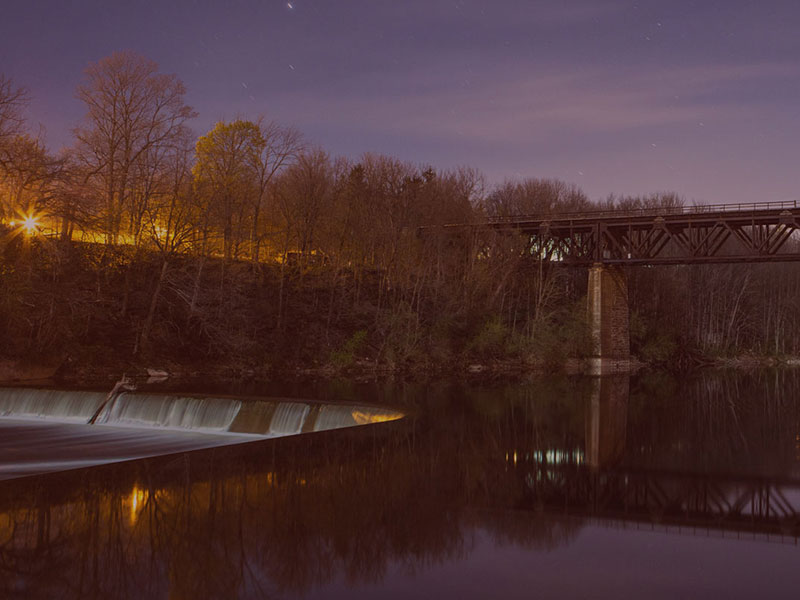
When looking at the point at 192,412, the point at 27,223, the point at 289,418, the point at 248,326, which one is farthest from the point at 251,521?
the point at 248,326

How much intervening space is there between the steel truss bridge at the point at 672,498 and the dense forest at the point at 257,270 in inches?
939

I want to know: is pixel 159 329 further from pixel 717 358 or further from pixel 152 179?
pixel 717 358

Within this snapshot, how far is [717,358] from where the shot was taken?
6406 centimetres

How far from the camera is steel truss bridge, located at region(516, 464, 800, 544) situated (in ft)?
42.2

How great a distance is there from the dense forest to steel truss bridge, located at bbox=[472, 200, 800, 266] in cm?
211

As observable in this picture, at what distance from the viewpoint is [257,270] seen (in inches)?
1893

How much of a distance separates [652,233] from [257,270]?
92.1 feet

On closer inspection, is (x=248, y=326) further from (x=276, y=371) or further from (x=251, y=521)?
(x=251, y=521)

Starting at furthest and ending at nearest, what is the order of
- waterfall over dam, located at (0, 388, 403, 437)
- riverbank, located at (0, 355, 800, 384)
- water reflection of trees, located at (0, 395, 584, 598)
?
riverbank, located at (0, 355, 800, 384), waterfall over dam, located at (0, 388, 403, 437), water reflection of trees, located at (0, 395, 584, 598)

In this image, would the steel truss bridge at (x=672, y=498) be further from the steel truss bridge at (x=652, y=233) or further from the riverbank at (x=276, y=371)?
the steel truss bridge at (x=652, y=233)

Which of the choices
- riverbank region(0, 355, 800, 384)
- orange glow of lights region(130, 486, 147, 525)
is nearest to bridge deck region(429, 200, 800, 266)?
riverbank region(0, 355, 800, 384)

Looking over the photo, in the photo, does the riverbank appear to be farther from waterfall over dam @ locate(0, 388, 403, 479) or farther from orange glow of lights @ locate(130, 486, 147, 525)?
orange glow of lights @ locate(130, 486, 147, 525)

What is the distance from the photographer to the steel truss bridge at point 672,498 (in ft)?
42.2

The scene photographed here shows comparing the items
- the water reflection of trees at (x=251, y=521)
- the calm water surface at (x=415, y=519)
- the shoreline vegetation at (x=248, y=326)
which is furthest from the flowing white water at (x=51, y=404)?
the water reflection of trees at (x=251, y=521)
